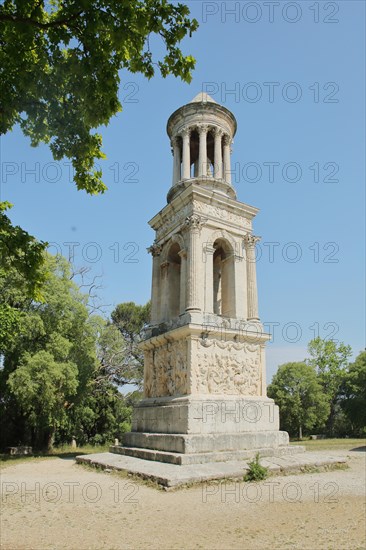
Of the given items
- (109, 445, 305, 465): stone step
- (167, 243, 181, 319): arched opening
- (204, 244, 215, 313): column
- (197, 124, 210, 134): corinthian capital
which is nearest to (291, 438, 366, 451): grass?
(109, 445, 305, 465): stone step

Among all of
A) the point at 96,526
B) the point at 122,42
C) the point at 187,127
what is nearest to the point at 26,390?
the point at 96,526

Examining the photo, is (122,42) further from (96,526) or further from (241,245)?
(241,245)

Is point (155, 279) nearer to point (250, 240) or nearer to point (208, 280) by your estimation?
point (208, 280)

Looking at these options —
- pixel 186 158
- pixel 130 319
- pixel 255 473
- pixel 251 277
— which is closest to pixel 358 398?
pixel 130 319

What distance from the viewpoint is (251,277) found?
621 inches

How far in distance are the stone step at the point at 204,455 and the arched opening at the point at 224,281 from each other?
16.2ft

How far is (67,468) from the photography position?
13117 mm

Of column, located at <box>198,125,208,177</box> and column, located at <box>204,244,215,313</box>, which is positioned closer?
column, located at <box>204,244,215,313</box>

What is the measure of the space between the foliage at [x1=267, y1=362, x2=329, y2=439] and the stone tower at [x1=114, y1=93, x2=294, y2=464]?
2613cm

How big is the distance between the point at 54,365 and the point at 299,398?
90.8ft

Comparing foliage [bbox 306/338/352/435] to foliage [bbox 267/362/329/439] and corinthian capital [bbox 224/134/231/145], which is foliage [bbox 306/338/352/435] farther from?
corinthian capital [bbox 224/134/231/145]

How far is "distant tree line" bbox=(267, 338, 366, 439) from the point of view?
3503cm

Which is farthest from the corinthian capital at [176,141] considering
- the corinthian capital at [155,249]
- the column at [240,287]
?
the column at [240,287]

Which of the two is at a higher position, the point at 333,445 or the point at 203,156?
the point at 203,156
